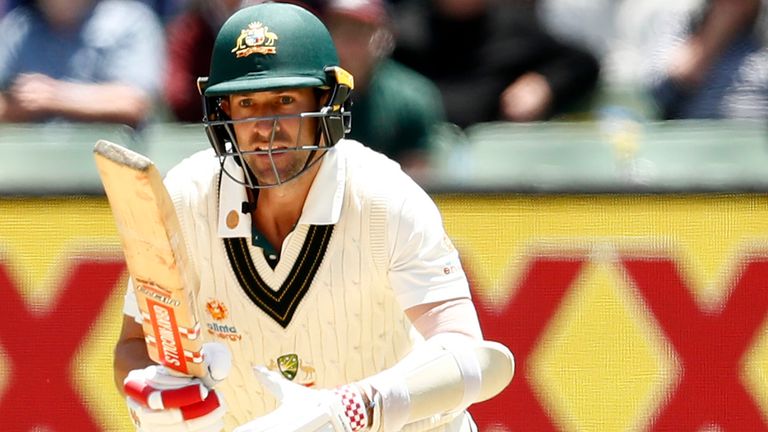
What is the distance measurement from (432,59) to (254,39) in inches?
68.1

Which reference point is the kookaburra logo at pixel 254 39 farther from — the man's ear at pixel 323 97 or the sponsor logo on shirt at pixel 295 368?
the sponsor logo on shirt at pixel 295 368

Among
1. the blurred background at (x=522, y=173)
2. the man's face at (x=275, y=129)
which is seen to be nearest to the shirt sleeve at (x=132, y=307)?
the man's face at (x=275, y=129)

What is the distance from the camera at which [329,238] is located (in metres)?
3.09

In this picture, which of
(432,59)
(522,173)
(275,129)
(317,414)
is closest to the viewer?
(317,414)

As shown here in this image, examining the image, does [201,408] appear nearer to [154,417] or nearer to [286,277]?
[154,417]

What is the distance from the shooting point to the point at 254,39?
2.98 m

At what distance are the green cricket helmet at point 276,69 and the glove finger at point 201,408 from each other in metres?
0.42

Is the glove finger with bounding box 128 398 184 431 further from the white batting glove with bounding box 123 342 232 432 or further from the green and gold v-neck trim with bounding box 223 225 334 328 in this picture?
the green and gold v-neck trim with bounding box 223 225 334 328

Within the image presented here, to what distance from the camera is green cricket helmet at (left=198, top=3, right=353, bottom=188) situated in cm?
296

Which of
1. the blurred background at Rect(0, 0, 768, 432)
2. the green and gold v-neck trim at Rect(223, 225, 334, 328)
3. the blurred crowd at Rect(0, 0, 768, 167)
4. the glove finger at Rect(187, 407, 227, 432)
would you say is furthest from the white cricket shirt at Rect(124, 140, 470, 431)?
the blurred crowd at Rect(0, 0, 768, 167)

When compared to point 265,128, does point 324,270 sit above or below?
below

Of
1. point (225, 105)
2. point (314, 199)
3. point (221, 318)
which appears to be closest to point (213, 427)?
point (221, 318)

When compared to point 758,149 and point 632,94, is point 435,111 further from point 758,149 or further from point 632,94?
point 758,149

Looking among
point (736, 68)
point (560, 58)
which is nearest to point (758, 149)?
point (736, 68)
